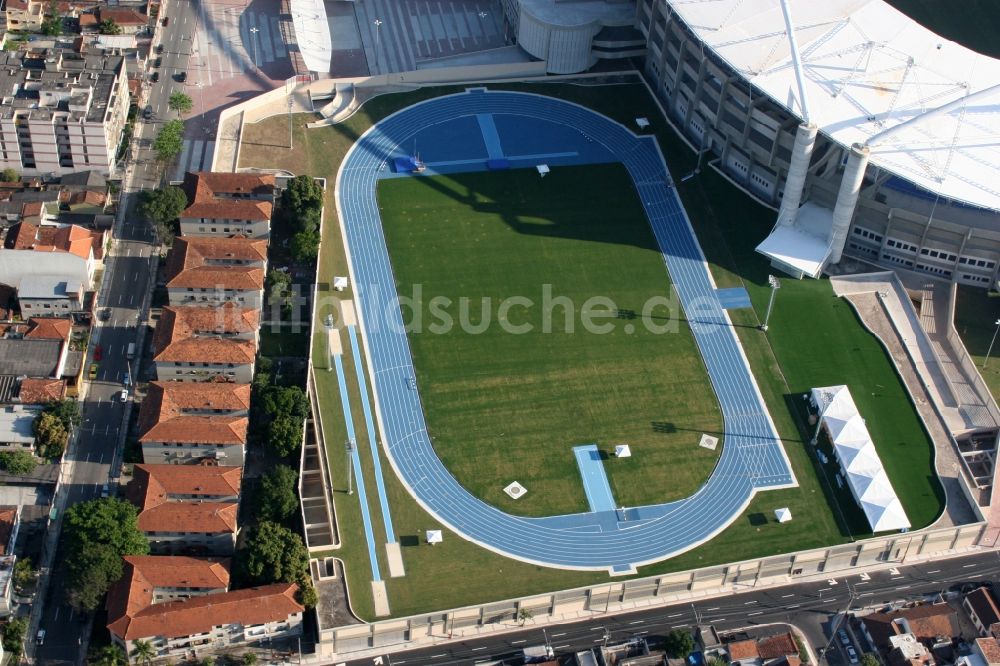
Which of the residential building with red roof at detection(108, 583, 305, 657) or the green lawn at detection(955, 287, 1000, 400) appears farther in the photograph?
the green lawn at detection(955, 287, 1000, 400)

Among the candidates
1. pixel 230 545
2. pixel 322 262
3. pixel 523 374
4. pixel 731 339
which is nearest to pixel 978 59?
pixel 731 339

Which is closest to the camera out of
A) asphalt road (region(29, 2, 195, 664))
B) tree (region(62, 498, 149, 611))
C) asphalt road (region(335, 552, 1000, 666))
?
tree (region(62, 498, 149, 611))

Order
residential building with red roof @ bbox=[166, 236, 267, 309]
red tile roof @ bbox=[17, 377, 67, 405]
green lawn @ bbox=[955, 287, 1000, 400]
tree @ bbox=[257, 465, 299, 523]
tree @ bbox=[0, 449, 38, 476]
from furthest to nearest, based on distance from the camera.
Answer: green lawn @ bbox=[955, 287, 1000, 400] < residential building with red roof @ bbox=[166, 236, 267, 309] < red tile roof @ bbox=[17, 377, 67, 405] < tree @ bbox=[0, 449, 38, 476] < tree @ bbox=[257, 465, 299, 523]

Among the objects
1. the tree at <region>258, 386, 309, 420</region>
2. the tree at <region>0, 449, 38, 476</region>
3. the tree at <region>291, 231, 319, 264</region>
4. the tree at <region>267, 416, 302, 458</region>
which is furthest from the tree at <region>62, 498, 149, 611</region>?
the tree at <region>291, 231, 319, 264</region>

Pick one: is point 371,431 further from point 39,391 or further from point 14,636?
point 14,636

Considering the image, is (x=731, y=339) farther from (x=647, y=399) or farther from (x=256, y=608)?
(x=256, y=608)

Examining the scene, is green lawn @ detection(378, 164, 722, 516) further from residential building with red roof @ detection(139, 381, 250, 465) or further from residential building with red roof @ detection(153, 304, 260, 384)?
residential building with red roof @ detection(139, 381, 250, 465)

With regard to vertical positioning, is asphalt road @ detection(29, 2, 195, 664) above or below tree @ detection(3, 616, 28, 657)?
above
